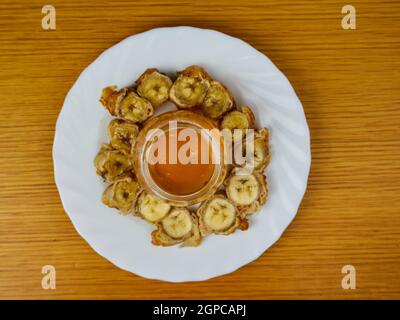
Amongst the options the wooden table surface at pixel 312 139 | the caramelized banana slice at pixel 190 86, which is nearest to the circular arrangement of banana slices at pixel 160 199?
the caramelized banana slice at pixel 190 86

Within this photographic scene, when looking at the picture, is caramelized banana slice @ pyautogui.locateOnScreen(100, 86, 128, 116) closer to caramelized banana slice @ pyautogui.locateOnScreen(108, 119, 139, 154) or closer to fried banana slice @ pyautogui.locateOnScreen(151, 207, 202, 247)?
caramelized banana slice @ pyautogui.locateOnScreen(108, 119, 139, 154)

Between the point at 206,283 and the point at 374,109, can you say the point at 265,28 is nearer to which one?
the point at 374,109

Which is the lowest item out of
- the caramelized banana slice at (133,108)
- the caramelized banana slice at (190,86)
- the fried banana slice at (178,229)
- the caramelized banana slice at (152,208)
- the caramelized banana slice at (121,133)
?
the fried banana slice at (178,229)

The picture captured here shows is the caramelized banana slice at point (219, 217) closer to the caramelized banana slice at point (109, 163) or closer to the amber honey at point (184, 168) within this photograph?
the amber honey at point (184, 168)

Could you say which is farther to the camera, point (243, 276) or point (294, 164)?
point (243, 276)

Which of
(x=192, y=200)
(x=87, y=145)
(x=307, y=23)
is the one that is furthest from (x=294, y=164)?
(x=87, y=145)

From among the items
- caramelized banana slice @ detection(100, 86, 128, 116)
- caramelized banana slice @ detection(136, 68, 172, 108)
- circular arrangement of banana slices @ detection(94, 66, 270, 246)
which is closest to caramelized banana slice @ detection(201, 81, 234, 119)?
circular arrangement of banana slices @ detection(94, 66, 270, 246)
